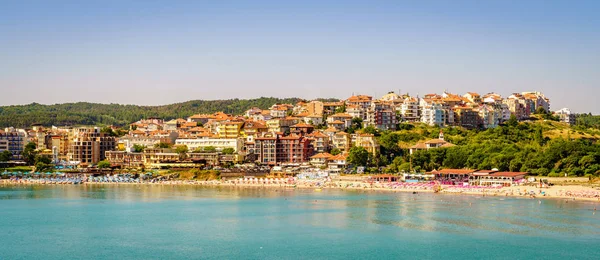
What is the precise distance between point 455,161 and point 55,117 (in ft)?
231

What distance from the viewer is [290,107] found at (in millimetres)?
76750

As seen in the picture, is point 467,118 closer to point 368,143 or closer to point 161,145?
point 368,143

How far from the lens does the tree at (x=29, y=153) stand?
62.7m

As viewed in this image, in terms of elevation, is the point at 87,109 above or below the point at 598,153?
above

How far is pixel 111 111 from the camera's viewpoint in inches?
4931

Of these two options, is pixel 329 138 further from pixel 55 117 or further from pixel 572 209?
pixel 55 117

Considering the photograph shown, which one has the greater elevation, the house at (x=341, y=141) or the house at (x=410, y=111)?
the house at (x=410, y=111)

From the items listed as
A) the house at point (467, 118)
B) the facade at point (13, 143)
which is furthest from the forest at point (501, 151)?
the facade at point (13, 143)

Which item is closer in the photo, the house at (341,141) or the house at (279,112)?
the house at (341,141)

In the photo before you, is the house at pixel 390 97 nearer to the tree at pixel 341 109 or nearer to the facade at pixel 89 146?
the tree at pixel 341 109

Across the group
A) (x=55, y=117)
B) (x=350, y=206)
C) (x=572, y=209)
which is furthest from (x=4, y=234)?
(x=55, y=117)

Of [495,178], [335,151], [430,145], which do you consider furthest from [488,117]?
[495,178]

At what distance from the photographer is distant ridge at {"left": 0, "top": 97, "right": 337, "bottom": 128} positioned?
9744 cm

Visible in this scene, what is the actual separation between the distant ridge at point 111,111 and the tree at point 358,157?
48.8m
